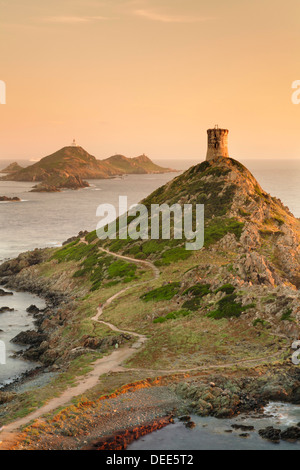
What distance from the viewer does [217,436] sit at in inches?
1670

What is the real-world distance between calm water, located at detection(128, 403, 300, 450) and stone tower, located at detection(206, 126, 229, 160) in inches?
4078

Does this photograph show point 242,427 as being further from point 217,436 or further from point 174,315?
point 174,315

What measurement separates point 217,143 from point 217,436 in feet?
364

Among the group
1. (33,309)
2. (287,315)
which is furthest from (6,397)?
(33,309)

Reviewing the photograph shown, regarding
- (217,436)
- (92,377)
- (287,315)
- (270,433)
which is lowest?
(217,436)

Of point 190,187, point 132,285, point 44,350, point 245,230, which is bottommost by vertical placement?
point 44,350

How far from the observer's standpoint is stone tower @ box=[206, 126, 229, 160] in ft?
460

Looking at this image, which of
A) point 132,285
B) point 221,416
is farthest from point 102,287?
point 221,416

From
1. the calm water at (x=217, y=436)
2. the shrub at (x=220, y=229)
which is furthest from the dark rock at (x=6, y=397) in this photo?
the shrub at (x=220, y=229)

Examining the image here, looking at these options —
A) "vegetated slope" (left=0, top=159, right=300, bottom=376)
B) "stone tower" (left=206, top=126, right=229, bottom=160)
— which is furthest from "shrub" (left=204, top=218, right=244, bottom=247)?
"stone tower" (left=206, top=126, right=229, bottom=160)

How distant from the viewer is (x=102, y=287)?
339 feet

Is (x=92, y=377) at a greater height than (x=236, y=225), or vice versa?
(x=236, y=225)
